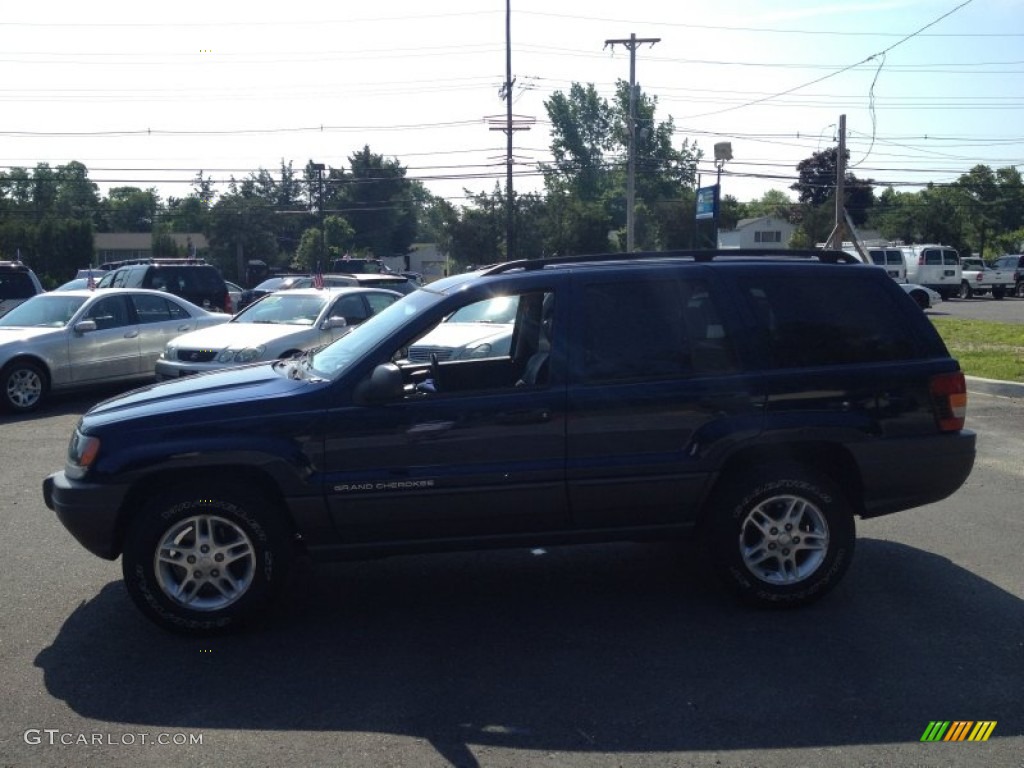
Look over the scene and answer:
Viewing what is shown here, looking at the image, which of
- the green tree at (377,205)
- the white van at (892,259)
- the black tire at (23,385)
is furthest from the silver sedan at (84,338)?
the green tree at (377,205)

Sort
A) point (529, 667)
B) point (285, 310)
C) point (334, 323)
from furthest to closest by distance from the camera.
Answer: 1. point (285, 310)
2. point (334, 323)
3. point (529, 667)

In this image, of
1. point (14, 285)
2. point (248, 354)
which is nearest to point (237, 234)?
point (14, 285)

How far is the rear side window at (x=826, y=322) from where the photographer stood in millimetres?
5609

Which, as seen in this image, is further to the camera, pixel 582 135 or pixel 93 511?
pixel 582 135

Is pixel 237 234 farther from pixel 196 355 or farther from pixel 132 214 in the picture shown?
pixel 196 355

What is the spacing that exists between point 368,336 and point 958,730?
11.6 ft

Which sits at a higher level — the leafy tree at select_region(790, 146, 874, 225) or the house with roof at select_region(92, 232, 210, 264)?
the leafy tree at select_region(790, 146, 874, 225)

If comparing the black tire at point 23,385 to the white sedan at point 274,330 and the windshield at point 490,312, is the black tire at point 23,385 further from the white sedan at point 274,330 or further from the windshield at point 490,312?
the windshield at point 490,312

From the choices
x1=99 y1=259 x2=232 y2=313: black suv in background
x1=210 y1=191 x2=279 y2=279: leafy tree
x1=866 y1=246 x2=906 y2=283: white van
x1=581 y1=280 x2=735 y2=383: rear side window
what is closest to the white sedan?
x1=581 y1=280 x2=735 y2=383: rear side window

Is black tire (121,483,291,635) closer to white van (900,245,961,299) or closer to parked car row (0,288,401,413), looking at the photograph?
parked car row (0,288,401,413)

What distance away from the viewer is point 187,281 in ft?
68.9

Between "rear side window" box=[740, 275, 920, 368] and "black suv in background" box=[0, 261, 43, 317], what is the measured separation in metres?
14.8

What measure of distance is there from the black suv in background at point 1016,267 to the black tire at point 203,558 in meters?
46.5

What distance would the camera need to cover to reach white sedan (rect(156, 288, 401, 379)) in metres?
12.2
